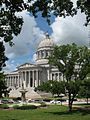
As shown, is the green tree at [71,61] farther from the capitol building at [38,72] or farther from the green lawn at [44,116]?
the capitol building at [38,72]

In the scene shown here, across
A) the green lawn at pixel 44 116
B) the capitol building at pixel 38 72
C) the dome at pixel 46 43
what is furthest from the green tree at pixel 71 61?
the dome at pixel 46 43

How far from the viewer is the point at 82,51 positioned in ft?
168

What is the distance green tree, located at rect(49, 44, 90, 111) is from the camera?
50.5 m

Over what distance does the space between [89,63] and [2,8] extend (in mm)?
34215

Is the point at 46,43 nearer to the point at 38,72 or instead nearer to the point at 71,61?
the point at 38,72

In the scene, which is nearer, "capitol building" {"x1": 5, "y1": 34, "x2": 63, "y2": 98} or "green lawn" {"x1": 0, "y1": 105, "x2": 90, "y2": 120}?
"green lawn" {"x1": 0, "y1": 105, "x2": 90, "y2": 120}

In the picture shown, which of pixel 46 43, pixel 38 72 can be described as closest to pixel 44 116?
pixel 38 72

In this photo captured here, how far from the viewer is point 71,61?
50938 millimetres

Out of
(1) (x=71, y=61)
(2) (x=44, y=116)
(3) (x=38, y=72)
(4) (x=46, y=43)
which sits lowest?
(2) (x=44, y=116)

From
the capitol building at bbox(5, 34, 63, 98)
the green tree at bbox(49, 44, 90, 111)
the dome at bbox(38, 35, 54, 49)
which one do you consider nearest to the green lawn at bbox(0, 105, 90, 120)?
the green tree at bbox(49, 44, 90, 111)

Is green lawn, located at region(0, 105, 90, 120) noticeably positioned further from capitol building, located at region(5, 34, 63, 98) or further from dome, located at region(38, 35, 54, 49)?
dome, located at region(38, 35, 54, 49)

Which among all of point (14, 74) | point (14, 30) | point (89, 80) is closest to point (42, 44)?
point (14, 74)

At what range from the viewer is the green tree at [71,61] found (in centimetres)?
5050

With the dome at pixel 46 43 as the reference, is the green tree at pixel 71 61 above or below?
below
